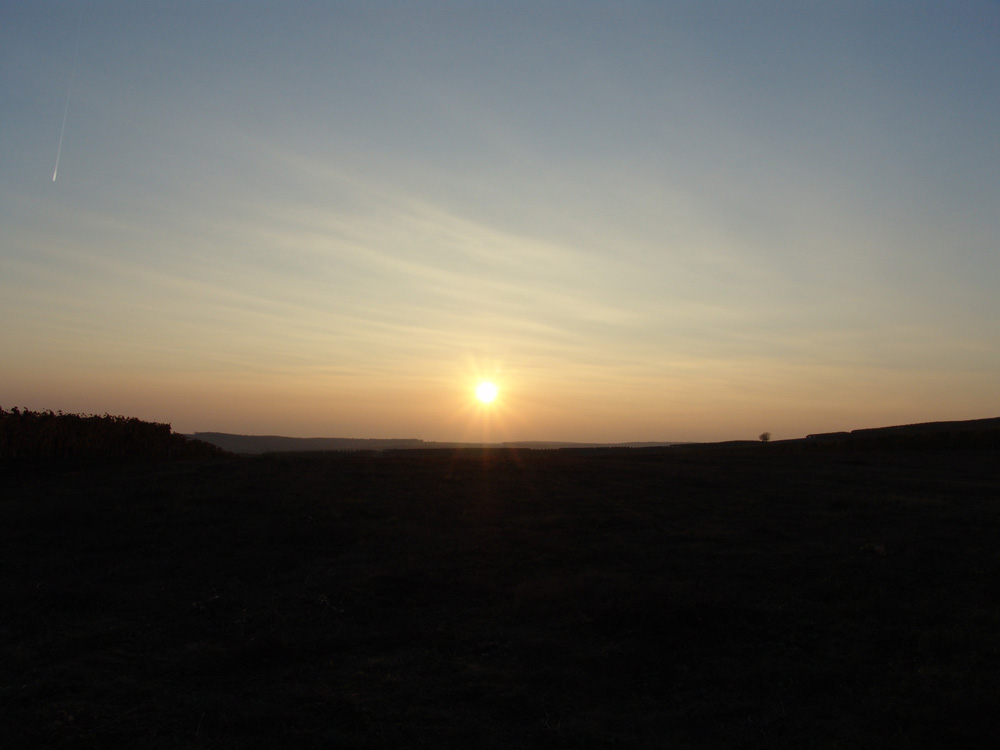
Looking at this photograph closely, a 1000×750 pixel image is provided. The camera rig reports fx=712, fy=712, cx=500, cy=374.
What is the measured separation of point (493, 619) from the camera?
9.24m

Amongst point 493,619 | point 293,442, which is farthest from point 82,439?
point 293,442

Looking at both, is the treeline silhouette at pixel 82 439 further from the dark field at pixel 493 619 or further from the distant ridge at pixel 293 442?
the distant ridge at pixel 293 442

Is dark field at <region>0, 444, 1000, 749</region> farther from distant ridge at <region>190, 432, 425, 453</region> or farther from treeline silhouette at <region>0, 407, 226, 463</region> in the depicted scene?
distant ridge at <region>190, 432, 425, 453</region>

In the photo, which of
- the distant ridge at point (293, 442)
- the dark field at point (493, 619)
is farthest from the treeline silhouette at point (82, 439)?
the distant ridge at point (293, 442)

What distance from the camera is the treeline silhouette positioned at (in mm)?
23781

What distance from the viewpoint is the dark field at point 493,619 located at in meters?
6.17

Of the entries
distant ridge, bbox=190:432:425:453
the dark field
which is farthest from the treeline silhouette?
distant ridge, bbox=190:432:425:453

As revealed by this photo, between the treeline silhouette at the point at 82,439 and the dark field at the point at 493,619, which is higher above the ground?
the treeline silhouette at the point at 82,439

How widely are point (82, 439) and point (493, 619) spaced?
2223 cm

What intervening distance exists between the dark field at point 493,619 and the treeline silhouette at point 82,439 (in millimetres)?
8051

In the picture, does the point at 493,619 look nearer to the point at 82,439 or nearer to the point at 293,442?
the point at 82,439

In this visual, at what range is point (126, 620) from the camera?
920cm

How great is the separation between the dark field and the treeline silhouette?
8.05 meters

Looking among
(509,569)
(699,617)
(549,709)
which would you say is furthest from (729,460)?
(549,709)
